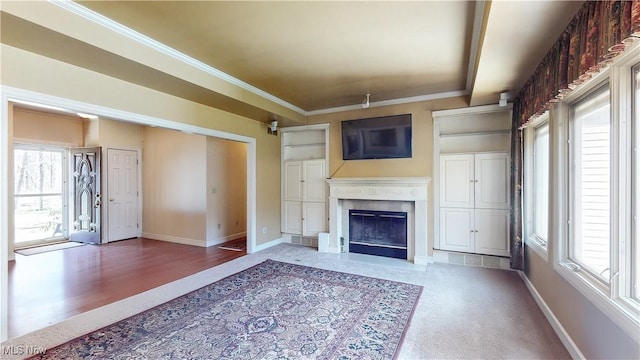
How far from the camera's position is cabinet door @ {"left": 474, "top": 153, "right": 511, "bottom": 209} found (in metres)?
3.97

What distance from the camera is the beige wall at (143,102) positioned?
7.59 feet

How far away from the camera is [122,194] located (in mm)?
6227

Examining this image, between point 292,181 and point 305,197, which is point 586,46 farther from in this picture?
point 292,181

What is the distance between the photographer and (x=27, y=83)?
2.31 m

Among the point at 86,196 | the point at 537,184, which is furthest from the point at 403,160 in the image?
the point at 86,196

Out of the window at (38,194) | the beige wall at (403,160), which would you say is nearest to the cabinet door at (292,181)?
the beige wall at (403,160)

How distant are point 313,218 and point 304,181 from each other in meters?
0.76

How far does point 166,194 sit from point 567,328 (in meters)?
6.80

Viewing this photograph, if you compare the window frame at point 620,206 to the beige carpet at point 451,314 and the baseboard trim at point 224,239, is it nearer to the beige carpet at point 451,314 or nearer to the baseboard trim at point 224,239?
the beige carpet at point 451,314

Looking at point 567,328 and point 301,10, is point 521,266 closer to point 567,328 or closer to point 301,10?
point 567,328

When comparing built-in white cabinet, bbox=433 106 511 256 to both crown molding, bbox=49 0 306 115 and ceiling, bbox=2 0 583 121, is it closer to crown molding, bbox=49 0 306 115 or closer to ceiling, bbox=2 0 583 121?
ceiling, bbox=2 0 583 121

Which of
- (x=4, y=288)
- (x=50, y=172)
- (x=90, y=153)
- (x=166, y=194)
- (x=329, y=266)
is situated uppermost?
(x=90, y=153)

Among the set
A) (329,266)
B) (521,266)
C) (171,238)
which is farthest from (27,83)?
(521,266)

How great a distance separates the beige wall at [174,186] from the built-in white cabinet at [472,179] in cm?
450
